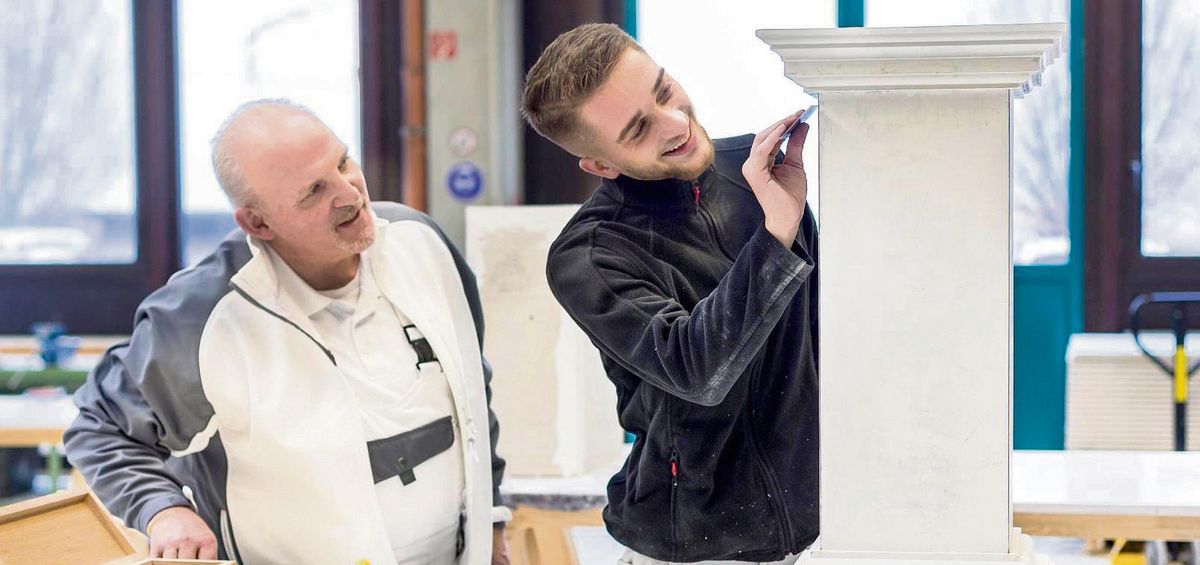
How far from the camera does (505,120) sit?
4.71m

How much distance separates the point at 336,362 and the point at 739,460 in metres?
0.80

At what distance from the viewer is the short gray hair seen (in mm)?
1979

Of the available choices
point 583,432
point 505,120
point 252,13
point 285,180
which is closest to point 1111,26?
point 505,120

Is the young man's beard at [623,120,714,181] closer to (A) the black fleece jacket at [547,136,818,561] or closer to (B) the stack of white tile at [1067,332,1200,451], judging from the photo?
(A) the black fleece jacket at [547,136,818,561]

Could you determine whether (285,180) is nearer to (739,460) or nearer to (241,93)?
(739,460)

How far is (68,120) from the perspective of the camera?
6004 millimetres

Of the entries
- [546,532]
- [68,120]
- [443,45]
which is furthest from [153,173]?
[546,532]

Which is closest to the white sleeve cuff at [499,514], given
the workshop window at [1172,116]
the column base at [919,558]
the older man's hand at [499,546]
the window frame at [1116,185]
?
the older man's hand at [499,546]

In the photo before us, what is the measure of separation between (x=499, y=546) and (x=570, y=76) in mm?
1176

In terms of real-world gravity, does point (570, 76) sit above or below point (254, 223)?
above

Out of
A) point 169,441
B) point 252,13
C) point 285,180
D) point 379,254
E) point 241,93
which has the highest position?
point 252,13

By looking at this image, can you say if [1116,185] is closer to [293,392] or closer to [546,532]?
[546,532]

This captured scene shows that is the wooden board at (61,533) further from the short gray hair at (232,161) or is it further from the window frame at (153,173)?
the window frame at (153,173)

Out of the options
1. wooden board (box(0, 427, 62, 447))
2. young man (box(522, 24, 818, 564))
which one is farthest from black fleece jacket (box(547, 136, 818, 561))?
wooden board (box(0, 427, 62, 447))
